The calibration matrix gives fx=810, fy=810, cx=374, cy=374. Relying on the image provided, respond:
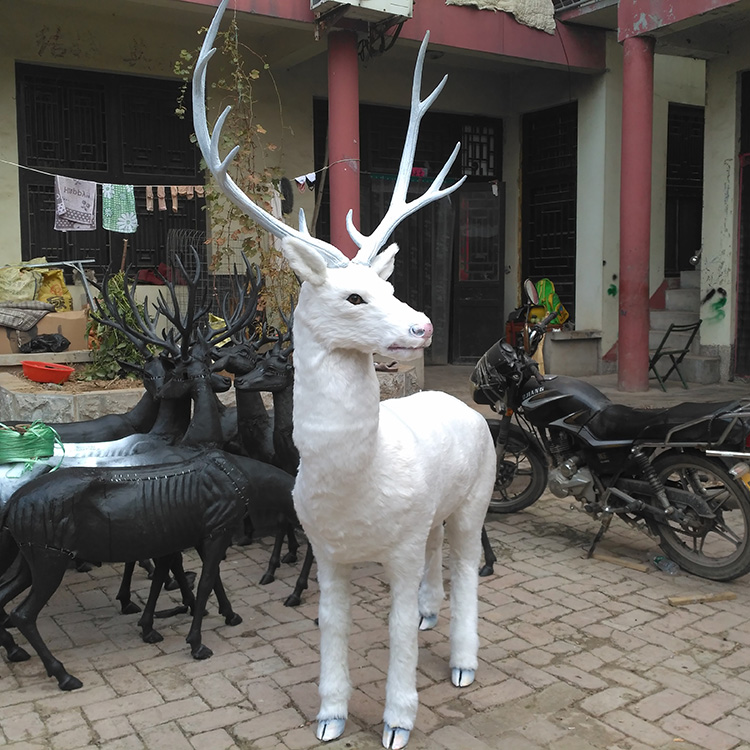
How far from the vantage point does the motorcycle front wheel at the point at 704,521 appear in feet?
14.4

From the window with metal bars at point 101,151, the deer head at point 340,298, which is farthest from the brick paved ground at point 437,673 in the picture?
the window with metal bars at point 101,151

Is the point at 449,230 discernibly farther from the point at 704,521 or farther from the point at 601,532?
the point at 704,521

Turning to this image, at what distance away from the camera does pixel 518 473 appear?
575cm

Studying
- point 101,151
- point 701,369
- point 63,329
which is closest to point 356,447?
point 63,329

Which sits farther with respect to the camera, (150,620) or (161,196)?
(161,196)

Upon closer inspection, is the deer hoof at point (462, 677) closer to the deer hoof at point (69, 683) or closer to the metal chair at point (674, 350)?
the deer hoof at point (69, 683)

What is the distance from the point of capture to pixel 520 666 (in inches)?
144

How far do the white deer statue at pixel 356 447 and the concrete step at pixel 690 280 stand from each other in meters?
9.32

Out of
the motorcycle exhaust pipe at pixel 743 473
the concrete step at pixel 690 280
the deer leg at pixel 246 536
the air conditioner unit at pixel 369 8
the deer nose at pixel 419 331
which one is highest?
the air conditioner unit at pixel 369 8

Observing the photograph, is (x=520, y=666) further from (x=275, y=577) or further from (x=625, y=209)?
(x=625, y=209)

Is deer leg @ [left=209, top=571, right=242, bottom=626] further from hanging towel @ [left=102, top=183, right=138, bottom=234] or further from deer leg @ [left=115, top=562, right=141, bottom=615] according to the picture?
hanging towel @ [left=102, top=183, right=138, bottom=234]

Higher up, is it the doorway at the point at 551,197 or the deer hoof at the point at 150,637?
the doorway at the point at 551,197

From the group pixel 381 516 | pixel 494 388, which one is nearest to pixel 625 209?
pixel 494 388

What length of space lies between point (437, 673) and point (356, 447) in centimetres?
136
